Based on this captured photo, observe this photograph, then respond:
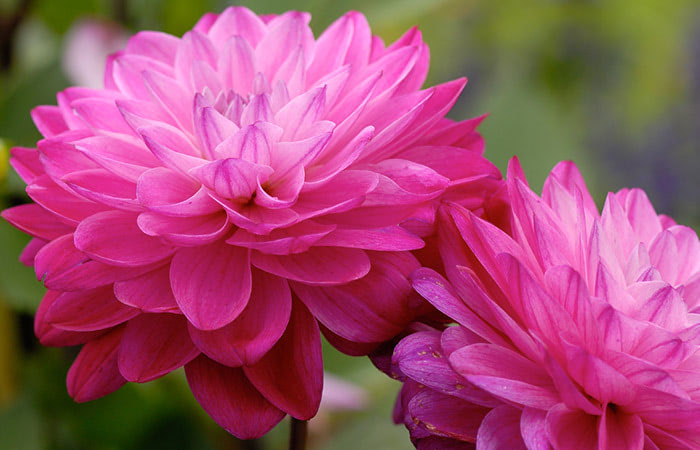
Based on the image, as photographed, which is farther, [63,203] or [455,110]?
[455,110]

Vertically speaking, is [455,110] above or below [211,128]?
below

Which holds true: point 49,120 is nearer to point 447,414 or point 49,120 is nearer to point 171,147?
point 171,147

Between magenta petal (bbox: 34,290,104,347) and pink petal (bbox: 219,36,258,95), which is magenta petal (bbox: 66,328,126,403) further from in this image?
pink petal (bbox: 219,36,258,95)

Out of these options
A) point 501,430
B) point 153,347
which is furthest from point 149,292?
point 501,430

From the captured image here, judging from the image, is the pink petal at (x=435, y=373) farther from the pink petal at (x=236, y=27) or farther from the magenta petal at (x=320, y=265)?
the pink petal at (x=236, y=27)

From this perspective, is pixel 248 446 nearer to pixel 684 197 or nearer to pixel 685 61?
pixel 684 197

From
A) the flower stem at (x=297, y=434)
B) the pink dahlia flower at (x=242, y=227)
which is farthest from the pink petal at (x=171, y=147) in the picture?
the flower stem at (x=297, y=434)
